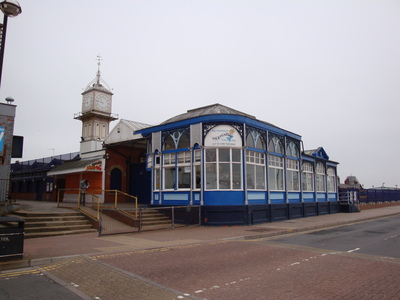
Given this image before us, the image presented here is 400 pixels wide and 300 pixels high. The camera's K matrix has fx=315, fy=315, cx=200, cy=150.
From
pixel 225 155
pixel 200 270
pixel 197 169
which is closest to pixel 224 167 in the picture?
pixel 225 155

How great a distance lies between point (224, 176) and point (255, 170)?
7.92 ft

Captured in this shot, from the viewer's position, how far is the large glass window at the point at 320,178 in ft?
85.6

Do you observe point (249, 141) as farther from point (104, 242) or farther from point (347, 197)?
point (347, 197)

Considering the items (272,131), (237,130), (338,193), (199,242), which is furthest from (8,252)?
(338,193)

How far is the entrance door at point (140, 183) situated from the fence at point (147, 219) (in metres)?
Answer: 6.33

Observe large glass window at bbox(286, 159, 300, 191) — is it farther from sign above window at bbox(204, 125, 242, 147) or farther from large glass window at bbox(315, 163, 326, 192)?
sign above window at bbox(204, 125, 242, 147)

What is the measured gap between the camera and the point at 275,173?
20172 millimetres

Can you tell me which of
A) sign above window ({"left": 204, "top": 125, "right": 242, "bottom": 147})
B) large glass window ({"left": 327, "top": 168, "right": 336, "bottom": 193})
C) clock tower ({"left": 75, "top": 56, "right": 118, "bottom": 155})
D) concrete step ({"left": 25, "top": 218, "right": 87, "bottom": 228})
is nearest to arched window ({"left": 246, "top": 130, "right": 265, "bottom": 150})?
sign above window ({"left": 204, "top": 125, "right": 242, "bottom": 147})

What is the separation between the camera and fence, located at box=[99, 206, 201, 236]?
14.7 metres

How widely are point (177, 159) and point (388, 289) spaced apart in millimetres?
13439

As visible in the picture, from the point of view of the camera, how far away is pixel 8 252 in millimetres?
7773

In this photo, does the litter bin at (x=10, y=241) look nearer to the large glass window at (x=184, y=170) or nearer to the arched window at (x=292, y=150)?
the large glass window at (x=184, y=170)

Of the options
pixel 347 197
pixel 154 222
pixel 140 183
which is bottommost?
pixel 154 222

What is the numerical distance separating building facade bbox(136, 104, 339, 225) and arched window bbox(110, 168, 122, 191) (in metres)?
5.62
